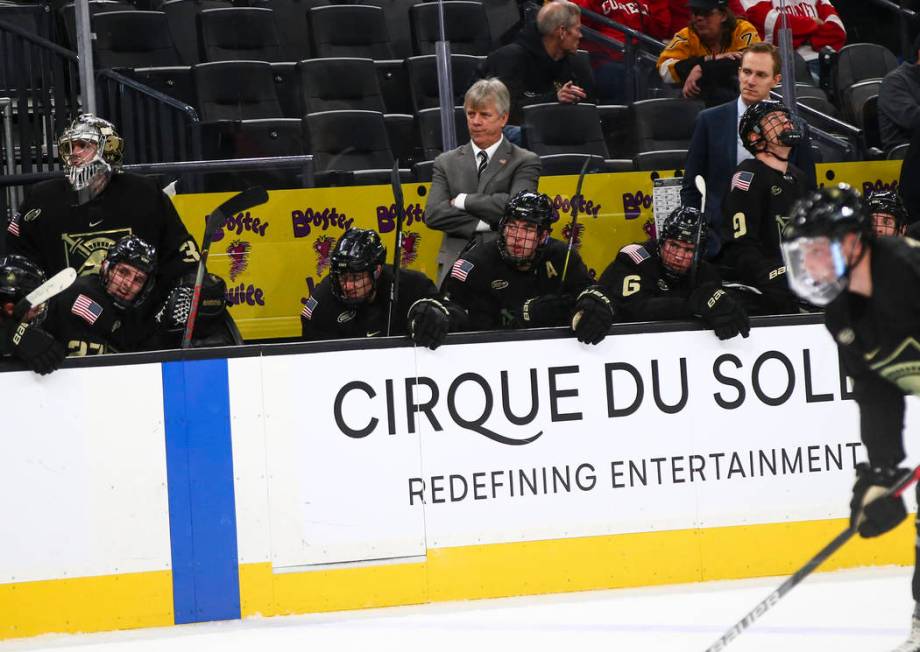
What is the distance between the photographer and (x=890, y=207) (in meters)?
5.86

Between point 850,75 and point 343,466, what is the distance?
482 cm

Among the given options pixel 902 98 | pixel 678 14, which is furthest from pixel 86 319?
pixel 678 14

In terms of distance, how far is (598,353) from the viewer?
4.91 m

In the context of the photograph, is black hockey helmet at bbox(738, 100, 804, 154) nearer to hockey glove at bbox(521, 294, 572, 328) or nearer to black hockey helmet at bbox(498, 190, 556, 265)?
black hockey helmet at bbox(498, 190, 556, 265)

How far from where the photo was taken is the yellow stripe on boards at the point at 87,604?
14.9 feet

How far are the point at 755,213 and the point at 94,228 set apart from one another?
2707 mm

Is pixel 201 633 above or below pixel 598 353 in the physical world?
below

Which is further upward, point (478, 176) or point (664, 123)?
point (664, 123)

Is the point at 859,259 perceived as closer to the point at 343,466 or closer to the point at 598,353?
the point at 598,353

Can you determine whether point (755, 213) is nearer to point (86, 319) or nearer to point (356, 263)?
point (356, 263)

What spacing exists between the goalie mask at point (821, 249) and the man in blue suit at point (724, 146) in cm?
258

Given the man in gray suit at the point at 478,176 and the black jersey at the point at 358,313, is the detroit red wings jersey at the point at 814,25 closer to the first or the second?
the man in gray suit at the point at 478,176

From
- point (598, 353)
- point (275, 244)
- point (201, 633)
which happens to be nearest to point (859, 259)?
point (598, 353)

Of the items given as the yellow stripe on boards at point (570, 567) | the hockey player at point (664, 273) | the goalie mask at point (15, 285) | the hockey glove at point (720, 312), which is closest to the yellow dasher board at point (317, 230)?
the hockey player at point (664, 273)
